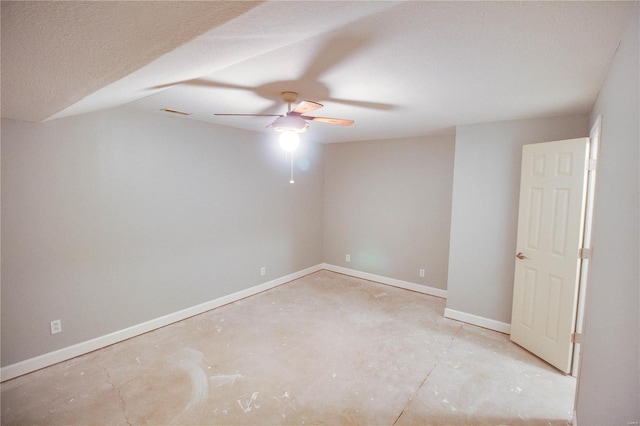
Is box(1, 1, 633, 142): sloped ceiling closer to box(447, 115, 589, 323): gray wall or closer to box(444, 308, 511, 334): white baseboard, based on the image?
box(447, 115, 589, 323): gray wall

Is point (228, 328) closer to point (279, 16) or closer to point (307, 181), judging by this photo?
point (307, 181)

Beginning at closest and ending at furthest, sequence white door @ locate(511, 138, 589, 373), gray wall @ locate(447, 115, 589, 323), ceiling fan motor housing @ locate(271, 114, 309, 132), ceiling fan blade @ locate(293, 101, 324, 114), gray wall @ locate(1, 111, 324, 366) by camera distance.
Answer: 1. ceiling fan blade @ locate(293, 101, 324, 114)
2. ceiling fan motor housing @ locate(271, 114, 309, 132)
3. gray wall @ locate(1, 111, 324, 366)
4. white door @ locate(511, 138, 589, 373)
5. gray wall @ locate(447, 115, 589, 323)

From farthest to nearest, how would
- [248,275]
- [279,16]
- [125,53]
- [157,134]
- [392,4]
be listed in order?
1. [248,275]
2. [157,134]
3. [392,4]
4. [125,53]
5. [279,16]

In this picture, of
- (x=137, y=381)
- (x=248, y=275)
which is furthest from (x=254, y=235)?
(x=137, y=381)

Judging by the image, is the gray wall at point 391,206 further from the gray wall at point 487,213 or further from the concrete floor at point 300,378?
the concrete floor at point 300,378

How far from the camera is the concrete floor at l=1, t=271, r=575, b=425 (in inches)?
84.4

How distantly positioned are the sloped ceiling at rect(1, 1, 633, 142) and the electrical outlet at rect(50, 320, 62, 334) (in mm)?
1807

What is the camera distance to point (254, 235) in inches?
176

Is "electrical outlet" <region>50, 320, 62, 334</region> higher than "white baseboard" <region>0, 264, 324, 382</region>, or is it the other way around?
"electrical outlet" <region>50, 320, 62, 334</region>

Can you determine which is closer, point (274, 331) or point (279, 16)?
point (279, 16)

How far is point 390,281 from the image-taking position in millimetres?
5012

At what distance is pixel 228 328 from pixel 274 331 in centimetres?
55

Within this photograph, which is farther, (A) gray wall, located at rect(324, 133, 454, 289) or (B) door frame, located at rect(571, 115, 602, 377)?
(A) gray wall, located at rect(324, 133, 454, 289)

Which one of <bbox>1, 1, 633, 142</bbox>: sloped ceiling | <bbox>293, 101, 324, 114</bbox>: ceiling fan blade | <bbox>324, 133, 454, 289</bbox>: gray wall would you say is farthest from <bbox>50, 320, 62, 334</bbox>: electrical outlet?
<bbox>324, 133, 454, 289</bbox>: gray wall
